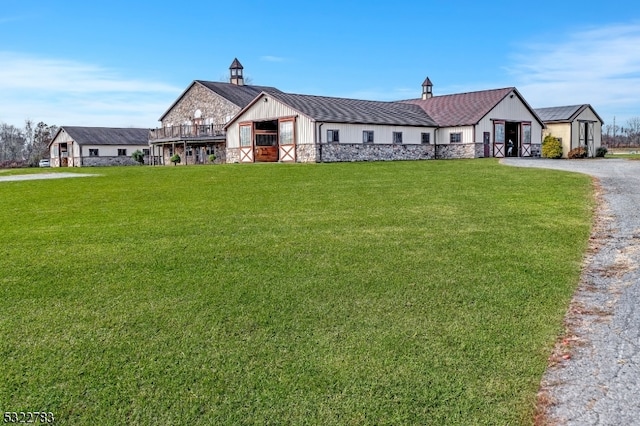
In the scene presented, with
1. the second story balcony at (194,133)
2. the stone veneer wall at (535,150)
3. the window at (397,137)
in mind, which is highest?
the second story balcony at (194,133)

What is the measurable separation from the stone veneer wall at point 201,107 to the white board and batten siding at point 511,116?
60.0ft

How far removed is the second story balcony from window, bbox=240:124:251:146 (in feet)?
15.2

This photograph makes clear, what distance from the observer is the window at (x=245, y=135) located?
34344 millimetres

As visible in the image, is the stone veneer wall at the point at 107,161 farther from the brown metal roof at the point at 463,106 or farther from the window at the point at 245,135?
the brown metal roof at the point at 463,106

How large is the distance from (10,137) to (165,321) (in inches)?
4290

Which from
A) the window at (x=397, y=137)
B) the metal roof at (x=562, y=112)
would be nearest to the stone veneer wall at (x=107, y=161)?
the window at (x=397, y=137)

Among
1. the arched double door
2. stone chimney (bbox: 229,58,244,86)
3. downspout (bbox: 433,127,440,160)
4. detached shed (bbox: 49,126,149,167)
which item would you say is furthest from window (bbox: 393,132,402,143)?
detached shed (bbox: 49,126,149,167)

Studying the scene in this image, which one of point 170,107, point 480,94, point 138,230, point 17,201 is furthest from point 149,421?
point 170,107

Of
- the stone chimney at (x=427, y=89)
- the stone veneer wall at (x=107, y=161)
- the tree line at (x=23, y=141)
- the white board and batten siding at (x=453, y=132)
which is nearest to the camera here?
the white board and batten siding at (x=453, y=132)

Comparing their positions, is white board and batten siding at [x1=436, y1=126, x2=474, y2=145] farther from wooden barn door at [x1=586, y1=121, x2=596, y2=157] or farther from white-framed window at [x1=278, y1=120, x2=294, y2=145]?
wooden barn door at [x1=586, y1=121, x2=596, y2=157]

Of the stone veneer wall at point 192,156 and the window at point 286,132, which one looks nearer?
the window at point 286,132

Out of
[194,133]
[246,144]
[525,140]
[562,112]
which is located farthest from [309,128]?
[562,112]

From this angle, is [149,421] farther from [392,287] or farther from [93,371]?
[392,287]

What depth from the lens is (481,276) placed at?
6.27 meters
